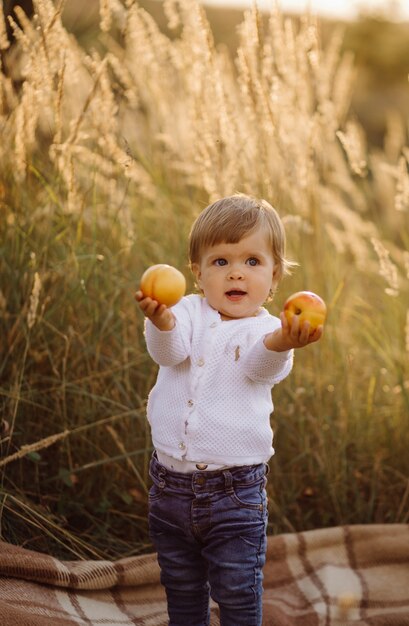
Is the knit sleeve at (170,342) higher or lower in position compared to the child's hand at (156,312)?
lower

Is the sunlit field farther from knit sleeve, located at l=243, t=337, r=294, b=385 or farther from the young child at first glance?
knit sleeve, located at l=243, t=337, r=294, b=385

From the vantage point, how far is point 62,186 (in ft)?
9.24

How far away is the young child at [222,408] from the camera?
1771 mm

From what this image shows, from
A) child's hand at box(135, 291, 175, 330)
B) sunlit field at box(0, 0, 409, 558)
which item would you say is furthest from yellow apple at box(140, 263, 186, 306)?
sunlit field at box(0, 0, 409, 558)

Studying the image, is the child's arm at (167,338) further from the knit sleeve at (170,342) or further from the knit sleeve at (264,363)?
the knit sleeve at (264,363)

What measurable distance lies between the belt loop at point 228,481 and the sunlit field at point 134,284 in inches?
24.0

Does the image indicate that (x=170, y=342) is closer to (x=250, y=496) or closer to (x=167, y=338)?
(x=167, y=338)

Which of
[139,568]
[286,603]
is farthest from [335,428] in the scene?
[139,568]

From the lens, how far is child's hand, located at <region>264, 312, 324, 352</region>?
61.6 inches

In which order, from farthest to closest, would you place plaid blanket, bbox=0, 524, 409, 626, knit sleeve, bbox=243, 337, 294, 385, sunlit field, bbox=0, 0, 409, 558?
sunlit field, bbox=0, 0, 409, 558 < plaid blanket, bbox=0, 524, 409, 626 < knit sleeve, bbox=243, 337, 294, 385

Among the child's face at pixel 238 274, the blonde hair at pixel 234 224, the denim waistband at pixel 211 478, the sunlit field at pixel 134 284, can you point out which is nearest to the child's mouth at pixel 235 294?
the child's face at pixel 238 274

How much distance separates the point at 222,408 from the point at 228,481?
6.1 inches

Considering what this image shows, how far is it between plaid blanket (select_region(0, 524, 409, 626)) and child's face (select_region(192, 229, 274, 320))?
829 mm

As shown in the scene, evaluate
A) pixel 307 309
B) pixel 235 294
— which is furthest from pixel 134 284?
pixel 307 309
